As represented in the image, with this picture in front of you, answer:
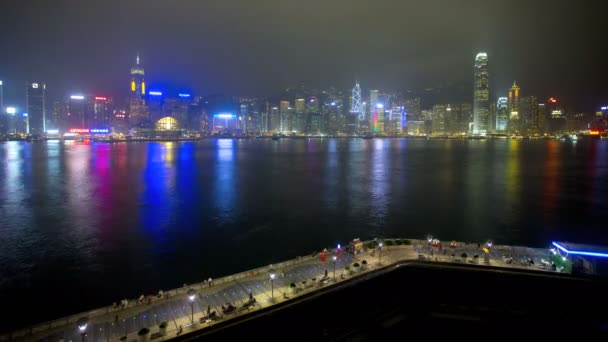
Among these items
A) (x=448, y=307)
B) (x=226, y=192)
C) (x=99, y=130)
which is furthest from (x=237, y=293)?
(x=99, y=130)

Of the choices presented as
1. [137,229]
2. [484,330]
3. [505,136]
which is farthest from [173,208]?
[505,136]

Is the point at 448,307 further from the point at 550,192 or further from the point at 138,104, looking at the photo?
the point at 138,104

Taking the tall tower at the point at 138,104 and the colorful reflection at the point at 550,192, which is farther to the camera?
the tall tower at the point at 138,104

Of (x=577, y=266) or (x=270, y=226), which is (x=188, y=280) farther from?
(x=577, y=266)

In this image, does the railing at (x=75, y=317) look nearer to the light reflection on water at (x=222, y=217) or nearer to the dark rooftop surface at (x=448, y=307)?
the dark rooftop surface at (x=448, y=307)

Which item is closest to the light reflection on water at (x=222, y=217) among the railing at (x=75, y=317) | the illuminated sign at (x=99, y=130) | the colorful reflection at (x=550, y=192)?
the colorful reflection at (x=550, y=192)

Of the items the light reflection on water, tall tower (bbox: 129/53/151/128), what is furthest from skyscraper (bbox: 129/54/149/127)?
the light reflection on water

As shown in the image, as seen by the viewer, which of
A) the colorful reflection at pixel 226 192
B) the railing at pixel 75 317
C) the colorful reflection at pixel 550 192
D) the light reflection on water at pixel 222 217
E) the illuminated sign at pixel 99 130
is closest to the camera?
the railing at pixel 75 317

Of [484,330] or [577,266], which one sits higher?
[577,266]
